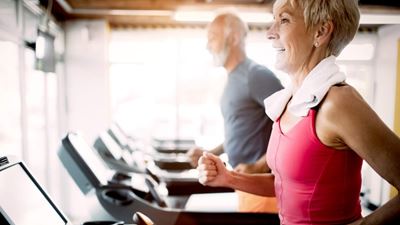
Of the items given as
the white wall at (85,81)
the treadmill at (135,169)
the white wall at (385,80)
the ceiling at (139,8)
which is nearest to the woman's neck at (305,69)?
the white wall at (385,80)

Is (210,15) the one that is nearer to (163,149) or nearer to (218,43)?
(218,43)

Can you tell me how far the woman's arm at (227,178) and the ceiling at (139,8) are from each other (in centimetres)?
287

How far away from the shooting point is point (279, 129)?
A: 1.09m

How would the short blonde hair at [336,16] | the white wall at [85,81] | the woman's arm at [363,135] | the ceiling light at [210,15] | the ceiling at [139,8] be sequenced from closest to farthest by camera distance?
1. the woman's arm at [363,135]
2. the short blonde hair at [336,16]
3. the ceiling at [139,8]
4. the ceiling light at [210,15]
5. the white wall at [85,81]

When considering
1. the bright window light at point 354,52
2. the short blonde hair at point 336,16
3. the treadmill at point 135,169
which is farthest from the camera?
the treadmill at point 135,169

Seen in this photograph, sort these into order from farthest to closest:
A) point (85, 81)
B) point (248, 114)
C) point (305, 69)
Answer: point (85, 81)
point (248, 114)
point (305, 69)

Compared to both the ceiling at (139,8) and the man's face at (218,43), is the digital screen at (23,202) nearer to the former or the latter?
the man's face at (218,43)

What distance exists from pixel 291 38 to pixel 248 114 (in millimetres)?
1115

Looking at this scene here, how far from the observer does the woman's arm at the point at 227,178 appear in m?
1.22

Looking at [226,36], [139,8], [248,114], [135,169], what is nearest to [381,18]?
[248,114]

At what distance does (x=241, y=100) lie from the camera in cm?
214

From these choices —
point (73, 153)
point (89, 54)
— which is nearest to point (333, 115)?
point (73, 153)

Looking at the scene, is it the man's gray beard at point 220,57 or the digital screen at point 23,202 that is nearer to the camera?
the digital screen at point 23,202

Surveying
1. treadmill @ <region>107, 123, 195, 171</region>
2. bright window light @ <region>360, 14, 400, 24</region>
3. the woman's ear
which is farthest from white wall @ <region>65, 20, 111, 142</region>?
the woman's ear
